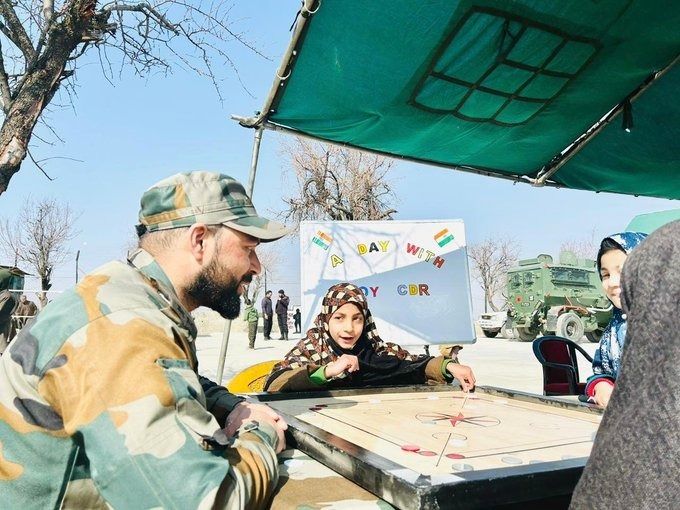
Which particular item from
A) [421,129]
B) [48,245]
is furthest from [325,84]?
[48,245]

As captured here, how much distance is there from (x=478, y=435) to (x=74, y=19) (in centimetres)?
506

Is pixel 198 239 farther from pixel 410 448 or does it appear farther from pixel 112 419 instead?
pixel 410 448

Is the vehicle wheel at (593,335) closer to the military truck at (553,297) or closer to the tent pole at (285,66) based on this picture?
the military truck at (553,297)

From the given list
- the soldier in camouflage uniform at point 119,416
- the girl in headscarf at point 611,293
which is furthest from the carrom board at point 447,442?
the girl in headscarf at point 611,293

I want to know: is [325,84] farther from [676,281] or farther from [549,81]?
[676,281]

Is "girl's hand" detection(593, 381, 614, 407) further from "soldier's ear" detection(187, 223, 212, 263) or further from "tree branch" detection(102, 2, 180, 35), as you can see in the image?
"tree branch" detection(102, 2, 180, 35)

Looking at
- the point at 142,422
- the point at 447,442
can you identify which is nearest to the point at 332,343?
the point at 447,442

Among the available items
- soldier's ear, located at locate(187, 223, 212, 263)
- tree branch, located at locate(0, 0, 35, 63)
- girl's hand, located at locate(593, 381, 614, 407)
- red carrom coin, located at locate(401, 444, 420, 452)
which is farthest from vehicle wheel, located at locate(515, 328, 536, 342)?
soldier's ear, located at locate(187, 223, 212, 263)

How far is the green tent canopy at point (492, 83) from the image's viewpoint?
3170 millimetres

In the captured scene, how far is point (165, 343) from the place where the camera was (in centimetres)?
112

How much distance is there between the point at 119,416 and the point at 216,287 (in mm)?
646

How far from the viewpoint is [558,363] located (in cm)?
428

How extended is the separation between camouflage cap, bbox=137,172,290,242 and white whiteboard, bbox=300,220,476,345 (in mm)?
3930

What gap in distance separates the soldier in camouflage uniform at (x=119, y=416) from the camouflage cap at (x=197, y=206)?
157 millimetres
